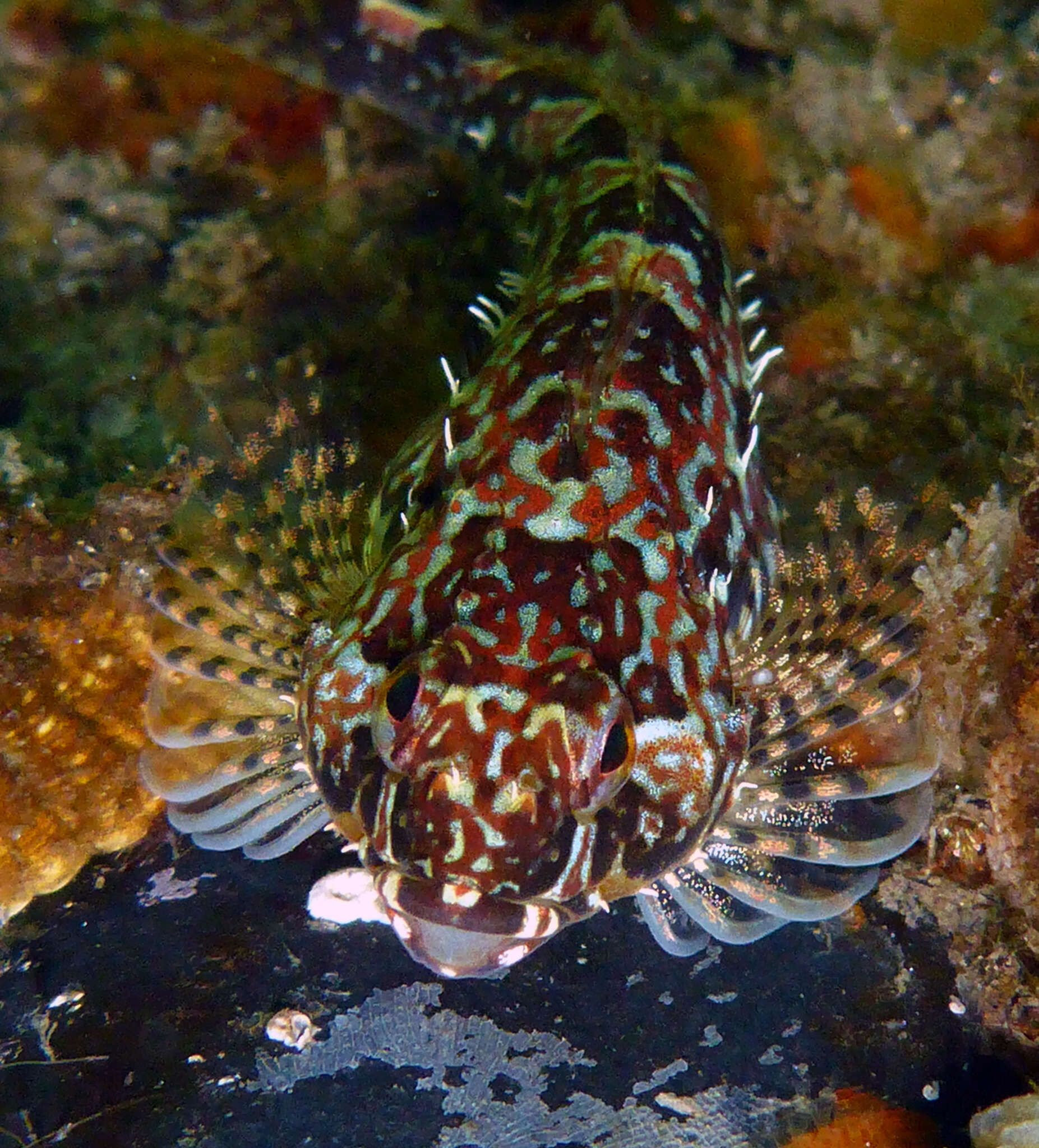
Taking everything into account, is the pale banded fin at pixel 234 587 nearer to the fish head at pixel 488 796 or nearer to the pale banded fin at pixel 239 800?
the pale banded fin at pixel 239 800

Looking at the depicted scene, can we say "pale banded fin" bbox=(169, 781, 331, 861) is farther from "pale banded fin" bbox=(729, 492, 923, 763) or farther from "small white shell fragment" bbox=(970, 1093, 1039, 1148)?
"small white shell fragment" bbox=(970, 1093, 1039, 1148)

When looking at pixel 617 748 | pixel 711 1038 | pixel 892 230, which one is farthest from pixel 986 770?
pixel 892 230

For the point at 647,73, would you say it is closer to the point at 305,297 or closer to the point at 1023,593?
the point at 305,297

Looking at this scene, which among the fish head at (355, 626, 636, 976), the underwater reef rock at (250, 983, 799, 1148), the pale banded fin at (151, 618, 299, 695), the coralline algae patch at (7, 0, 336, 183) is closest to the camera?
the fish head at (355, 626, 636, 976)

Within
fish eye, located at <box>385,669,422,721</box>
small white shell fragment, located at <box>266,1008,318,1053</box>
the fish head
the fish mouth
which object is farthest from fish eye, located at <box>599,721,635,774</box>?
small white shell fragment, located at <box>266,1008,318,1053</box>

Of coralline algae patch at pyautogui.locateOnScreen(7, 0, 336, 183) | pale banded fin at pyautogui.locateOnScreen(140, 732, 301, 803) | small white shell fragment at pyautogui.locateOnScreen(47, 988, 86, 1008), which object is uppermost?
coralline algae patch at pyautogui.locateOnScreen(7, 0, 336, 183)

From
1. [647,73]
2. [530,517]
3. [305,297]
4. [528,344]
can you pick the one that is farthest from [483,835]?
[647,73]
